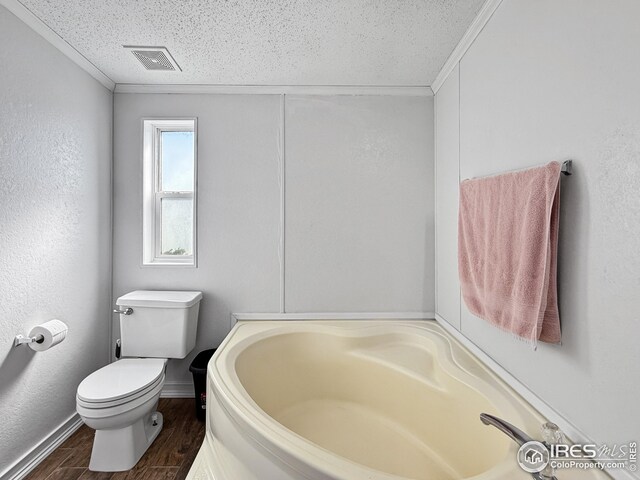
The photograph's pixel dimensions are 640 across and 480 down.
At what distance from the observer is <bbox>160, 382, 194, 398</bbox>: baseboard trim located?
7.63 feet

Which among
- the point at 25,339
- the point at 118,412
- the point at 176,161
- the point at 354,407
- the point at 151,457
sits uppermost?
the point at 176,161

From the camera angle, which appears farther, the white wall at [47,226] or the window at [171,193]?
the window at [171,193]

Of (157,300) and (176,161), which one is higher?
(176,161)

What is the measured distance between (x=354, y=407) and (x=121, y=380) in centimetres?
132

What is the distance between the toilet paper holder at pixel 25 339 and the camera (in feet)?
5.18

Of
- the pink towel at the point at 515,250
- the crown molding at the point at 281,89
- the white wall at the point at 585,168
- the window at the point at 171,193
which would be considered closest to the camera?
the white wall at the point at 585,168

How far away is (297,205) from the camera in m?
2.32

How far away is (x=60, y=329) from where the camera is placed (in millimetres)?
1711

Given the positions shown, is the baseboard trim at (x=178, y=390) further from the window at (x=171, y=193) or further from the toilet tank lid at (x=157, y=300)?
the window at (x=171, y=193)

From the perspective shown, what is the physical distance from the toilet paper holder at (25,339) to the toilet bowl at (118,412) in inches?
12.2

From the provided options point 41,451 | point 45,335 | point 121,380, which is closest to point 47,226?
point 45,335
